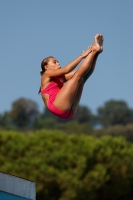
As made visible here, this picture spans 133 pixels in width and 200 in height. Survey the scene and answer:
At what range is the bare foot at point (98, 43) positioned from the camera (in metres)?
8.90

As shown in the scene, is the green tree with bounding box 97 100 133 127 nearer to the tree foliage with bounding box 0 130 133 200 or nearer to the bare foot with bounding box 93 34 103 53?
the tree foliage with bounding box 0 130 133 200

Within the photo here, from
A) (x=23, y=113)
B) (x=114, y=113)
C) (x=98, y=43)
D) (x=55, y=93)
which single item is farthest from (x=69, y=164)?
(x=114, y=113)

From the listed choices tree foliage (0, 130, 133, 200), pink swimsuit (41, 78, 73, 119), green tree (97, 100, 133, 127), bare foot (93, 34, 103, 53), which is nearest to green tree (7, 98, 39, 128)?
green tree (97, 100, 133, 127)

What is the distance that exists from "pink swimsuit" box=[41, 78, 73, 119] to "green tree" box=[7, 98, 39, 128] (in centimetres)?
11988

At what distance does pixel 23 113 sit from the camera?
13150cm

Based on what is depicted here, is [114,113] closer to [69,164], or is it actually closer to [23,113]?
[23,113]

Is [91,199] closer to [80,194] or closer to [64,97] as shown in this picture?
[80,194]

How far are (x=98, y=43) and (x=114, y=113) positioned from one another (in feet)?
414

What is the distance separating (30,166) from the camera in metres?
33.8

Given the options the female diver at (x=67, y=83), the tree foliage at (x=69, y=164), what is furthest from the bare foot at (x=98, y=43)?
the tree foliage at (x=69, y=164)

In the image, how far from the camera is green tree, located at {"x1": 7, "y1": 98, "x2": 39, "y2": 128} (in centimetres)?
12950

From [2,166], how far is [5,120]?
94588 millimetres

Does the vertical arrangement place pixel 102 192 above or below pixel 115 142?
below

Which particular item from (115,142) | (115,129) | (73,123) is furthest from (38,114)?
(115,142)
